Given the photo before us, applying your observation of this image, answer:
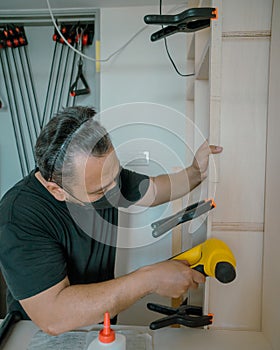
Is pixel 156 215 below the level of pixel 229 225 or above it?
below

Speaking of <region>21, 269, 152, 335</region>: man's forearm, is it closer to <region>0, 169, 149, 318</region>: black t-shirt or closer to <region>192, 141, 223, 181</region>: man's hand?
<region>0, 169, 149, 318</region>: black t-shirt

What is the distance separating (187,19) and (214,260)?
510 mm

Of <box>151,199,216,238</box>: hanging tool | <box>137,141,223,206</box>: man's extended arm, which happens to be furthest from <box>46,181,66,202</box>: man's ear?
<box>137,141,223,206</box>: man's extended arm

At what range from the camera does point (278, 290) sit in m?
0.69

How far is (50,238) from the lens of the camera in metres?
0.84

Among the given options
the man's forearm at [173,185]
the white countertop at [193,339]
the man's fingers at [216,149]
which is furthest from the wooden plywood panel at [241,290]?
the man's forearm at [173,185]

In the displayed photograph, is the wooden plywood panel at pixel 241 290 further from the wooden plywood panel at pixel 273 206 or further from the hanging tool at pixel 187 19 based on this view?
the hanging tool at pixel 187 19

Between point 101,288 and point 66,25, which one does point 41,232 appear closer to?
point 101,288

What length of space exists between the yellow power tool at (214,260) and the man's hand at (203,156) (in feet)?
0.67

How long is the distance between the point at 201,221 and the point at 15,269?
0.45 meters

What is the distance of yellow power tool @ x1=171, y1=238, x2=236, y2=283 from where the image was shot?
68cm

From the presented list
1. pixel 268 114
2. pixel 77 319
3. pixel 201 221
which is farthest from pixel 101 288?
pixel 268 114

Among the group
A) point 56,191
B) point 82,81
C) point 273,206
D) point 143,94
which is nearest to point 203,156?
point 273,206

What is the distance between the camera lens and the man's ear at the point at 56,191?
2.74ft
